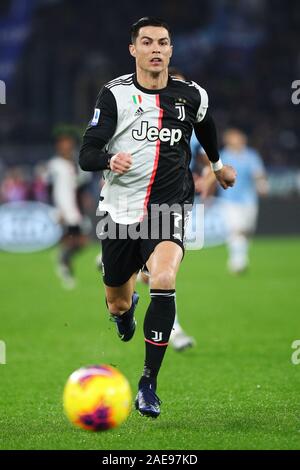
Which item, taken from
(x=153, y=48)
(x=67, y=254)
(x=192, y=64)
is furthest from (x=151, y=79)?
(x=192, y=64)

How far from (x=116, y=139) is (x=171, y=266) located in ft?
3.16

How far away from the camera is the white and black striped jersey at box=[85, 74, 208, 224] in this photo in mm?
6406

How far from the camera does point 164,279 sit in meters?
6.11

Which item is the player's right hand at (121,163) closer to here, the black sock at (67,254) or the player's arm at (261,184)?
the black sock at (67,254)

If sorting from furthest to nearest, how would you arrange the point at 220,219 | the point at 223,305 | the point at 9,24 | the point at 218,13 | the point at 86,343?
the point at 218,13 → the point at 9,24 → the point at 220,219 → the point at 223,305 → the point at 86,343

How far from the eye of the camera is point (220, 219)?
902 inches

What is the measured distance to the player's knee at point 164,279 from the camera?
6.11 meters

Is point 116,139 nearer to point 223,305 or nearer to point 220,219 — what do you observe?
point 223,305

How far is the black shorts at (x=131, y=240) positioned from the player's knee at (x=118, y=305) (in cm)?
31

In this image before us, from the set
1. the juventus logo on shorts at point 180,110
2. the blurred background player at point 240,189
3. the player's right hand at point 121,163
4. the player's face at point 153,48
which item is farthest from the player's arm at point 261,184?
the player's right hand at point 121,163

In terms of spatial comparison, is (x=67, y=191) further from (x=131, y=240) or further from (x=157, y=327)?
(x=157, y=327)

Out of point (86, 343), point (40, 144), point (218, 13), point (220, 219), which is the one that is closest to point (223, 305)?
point (86, 343)

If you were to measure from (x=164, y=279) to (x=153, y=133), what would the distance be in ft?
3.28

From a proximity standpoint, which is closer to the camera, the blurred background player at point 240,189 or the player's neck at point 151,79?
the player's neck at point 151,79
